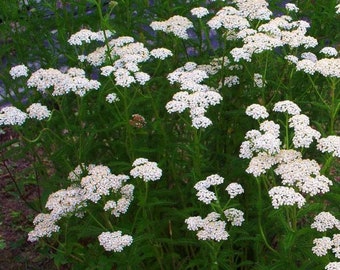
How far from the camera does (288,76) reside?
4402 millimetres

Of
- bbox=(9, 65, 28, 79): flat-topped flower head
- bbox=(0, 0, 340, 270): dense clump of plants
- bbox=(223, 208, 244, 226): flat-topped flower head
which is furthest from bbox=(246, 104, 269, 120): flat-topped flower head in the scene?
bbox=(9, 65, 28, 79): flat-topped flower head

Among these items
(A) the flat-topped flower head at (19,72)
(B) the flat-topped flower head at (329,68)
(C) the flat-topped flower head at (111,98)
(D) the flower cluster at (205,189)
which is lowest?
(D) the flower cluster at (205,189)

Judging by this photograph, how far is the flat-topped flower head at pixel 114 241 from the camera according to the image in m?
3.39

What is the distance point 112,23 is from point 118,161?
1.17 m

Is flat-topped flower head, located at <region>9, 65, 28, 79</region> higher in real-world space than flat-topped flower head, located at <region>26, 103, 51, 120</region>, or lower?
higher

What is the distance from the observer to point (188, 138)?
167 inches

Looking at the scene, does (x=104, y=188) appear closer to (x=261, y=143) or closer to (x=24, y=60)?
(x=261, y=143)

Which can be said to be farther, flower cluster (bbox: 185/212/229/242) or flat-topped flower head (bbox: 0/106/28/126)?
flat-topped flower head (bbox: 0/106/28/126)

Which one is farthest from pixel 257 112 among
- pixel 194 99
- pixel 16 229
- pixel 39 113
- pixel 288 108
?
pixel 16 229

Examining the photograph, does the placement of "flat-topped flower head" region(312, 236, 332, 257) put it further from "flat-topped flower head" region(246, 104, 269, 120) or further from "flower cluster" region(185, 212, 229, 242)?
"flat-topped flower head" region(246, 104, 269, 120)

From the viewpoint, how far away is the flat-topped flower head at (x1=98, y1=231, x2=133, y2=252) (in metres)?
3.39

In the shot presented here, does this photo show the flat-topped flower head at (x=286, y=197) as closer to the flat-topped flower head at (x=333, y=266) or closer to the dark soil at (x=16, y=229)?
the flat-topped flower head at (x=333, y=266)

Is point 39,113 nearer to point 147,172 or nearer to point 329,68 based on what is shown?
point 147,172

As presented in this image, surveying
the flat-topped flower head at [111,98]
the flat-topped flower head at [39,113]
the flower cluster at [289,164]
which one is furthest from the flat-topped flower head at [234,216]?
the flat-topped flower head at [39,113]
